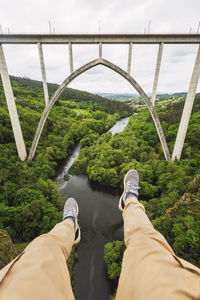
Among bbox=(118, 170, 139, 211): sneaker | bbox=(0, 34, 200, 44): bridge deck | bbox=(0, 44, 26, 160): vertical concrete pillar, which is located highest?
bbox=(0, 34, 200, 44): bridge deck

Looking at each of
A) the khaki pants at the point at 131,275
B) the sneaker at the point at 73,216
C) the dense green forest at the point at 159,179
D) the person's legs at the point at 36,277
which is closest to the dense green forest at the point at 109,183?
the dense green forest at the point at 159,179

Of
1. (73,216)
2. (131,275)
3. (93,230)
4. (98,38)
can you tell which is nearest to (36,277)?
(131,275)

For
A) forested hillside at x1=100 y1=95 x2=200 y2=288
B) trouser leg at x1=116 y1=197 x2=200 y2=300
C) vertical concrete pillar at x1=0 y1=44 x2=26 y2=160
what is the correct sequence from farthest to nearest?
1. vertical concrete pillar at x1=0 y1=44 x2=26 y2=160
2. forested hillside at x1=100 y1=95 x2=200 y2=288
3. trouser leg at x1=116 y1=197 x2=200 y2=300

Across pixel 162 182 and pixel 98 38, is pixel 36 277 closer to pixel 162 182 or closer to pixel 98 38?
Result: pixel 98 38

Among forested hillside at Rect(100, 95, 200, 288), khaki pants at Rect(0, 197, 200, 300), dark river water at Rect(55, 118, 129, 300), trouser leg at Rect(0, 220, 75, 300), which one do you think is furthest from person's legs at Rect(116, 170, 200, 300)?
dark river water at Rect(55, 118, 129, 300)

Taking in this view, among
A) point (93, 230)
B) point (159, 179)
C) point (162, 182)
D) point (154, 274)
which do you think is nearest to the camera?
point (154, 274)

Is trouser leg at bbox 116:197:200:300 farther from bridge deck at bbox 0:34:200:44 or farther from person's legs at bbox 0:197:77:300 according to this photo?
bridge deck at bbox 0:34:200:44

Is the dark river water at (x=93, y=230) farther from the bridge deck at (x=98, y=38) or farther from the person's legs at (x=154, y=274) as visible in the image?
the bridge deck at (x=98, y=38)
